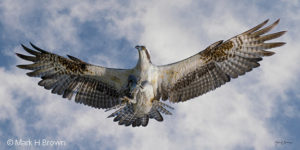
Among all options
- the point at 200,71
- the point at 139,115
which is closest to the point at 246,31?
the point at 200,71

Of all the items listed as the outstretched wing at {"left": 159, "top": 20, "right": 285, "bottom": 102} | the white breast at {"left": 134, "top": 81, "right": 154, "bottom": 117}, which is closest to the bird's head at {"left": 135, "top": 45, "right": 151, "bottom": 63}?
the outstretched wing at {"left": 159, "top": 20, "right": 285, "bottom": 102}

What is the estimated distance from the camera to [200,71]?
13570 mm

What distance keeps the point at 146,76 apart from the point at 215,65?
2.21 m

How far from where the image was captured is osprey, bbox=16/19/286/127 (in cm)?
1316

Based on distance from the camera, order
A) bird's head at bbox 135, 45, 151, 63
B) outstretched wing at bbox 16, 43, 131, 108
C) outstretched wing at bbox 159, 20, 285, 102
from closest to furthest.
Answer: outstretched wing at bbox 159, 20, 285, 102
bird's head at bbox 135, 45, 151, 63
outstretched wing at bbox 16, 43, 131, 108

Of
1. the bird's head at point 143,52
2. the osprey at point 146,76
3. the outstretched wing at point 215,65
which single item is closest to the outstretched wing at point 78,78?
the osprey at point 146,76

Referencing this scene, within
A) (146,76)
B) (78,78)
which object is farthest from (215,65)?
(78,78)

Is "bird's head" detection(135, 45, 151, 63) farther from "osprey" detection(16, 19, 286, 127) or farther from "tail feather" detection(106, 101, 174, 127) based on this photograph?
"tail feather" detection(106, 101, 174, 127)

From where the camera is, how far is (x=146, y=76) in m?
13.3

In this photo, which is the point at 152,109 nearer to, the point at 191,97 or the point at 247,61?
the point at 191,97

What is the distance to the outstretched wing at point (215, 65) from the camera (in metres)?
13.0

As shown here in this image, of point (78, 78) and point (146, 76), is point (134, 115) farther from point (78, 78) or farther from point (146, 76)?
point (78, 78)

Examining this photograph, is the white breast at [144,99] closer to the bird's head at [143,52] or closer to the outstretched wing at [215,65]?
the outstretched wing at [215,65]

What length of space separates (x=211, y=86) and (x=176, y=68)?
1245 mm
